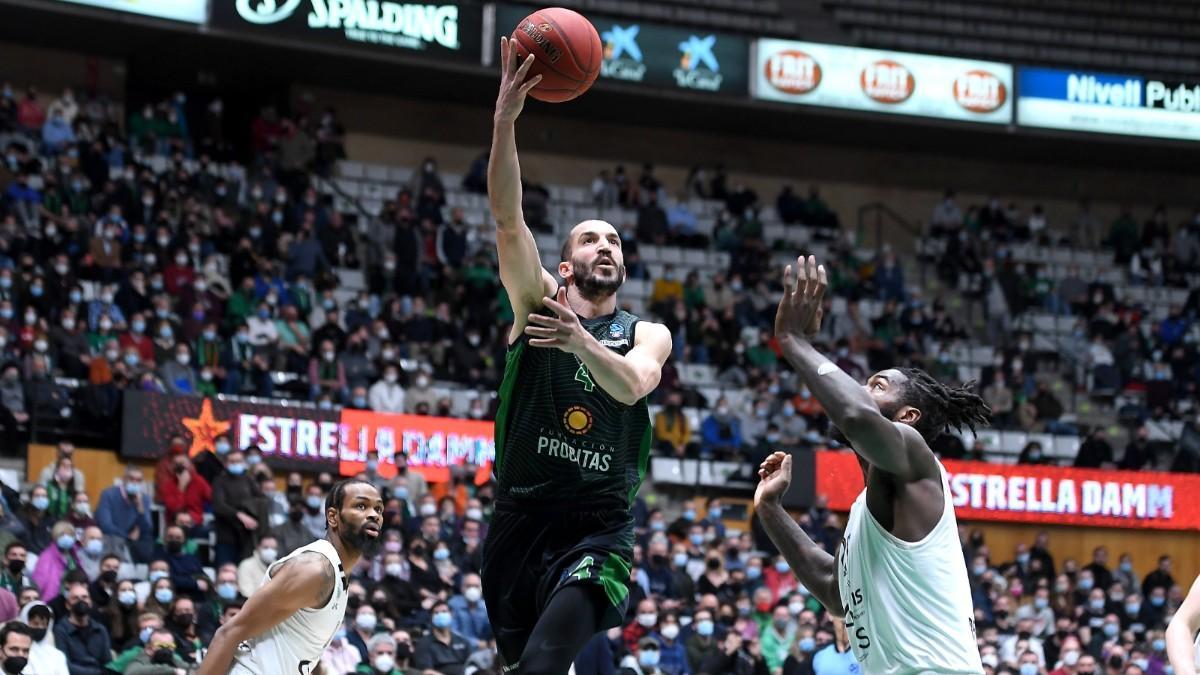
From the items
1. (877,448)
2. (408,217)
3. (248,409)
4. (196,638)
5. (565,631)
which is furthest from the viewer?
(408,217)

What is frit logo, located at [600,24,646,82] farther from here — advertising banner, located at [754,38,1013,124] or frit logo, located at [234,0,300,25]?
frit logo, located at [234,0,300,25]

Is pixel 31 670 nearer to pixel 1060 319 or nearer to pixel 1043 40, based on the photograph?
pixel 1060 319

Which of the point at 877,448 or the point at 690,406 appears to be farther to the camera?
the point at 690,406

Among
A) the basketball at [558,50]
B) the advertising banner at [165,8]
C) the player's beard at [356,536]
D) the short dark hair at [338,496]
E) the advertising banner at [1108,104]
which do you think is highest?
the advertising banner at [165,8]

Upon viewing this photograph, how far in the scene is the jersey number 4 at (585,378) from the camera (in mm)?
6262

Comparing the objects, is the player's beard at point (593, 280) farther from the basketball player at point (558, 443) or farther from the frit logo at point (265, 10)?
the frit logo at point (265, 10)

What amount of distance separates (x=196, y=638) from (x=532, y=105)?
15.2m

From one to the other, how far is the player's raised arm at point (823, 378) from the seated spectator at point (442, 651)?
10103 millimetres

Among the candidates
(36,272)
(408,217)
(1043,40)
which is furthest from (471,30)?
(1043,40)

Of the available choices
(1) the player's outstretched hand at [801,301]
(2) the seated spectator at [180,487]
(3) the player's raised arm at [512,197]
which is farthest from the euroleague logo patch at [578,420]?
(2) the seated spectator at [180,487]

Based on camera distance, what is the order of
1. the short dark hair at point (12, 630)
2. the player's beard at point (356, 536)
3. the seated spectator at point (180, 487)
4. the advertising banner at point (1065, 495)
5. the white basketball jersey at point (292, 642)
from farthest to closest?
the advertising banner at point (1065, 495)
the seated spectator at point (180, 487)
the short dark hair at point (12, 630)
the player's beard at point (356, 536)
the white basketball jersey at point (292, 642)

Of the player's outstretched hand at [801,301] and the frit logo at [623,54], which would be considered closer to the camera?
the player's outstretched hand at [801,301]

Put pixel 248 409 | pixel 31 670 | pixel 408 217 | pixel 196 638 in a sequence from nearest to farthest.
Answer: pixel 31 670 → pixel 196 638 → pixel 248 409 → pixel 408 217

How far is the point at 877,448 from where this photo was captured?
5.04m
